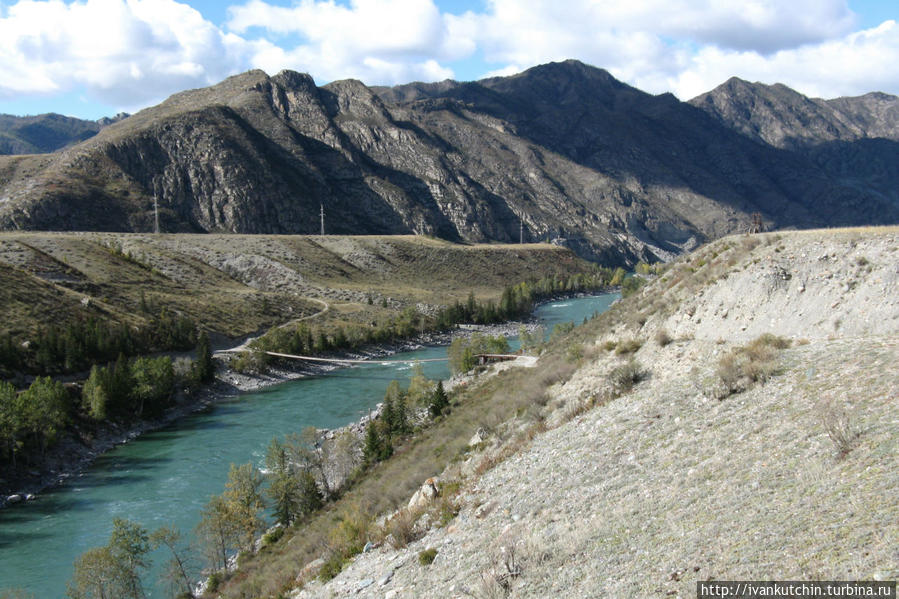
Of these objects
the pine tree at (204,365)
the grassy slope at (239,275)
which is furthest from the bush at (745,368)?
the grassy slope at (239,275)

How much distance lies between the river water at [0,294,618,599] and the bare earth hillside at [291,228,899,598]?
19041 millimetres

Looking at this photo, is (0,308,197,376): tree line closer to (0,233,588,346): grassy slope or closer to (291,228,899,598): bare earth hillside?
(0,233,588,346): grassy slope

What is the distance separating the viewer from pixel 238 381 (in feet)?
206

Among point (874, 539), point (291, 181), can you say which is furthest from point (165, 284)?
point (291, 181)

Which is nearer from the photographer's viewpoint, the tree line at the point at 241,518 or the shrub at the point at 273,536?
the tree line at the point at 241,518


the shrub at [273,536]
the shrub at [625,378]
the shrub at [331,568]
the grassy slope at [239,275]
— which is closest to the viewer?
the shrub at [331,568]

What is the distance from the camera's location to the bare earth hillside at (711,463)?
294 inches

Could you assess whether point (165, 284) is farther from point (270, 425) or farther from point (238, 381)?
point (270, 425)

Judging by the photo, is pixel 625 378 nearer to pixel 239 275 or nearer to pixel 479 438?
pixel 479 438

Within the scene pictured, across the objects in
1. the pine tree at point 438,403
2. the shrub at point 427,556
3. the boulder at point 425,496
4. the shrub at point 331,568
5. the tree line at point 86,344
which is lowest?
the pine tree at point 438,403

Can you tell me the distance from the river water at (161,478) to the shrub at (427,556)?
727 inches

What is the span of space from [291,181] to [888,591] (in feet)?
651

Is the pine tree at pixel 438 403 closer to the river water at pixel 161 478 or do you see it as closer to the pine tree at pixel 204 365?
the river water at pixel 161 478

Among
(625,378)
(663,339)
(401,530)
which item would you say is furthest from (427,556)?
(663,339)
